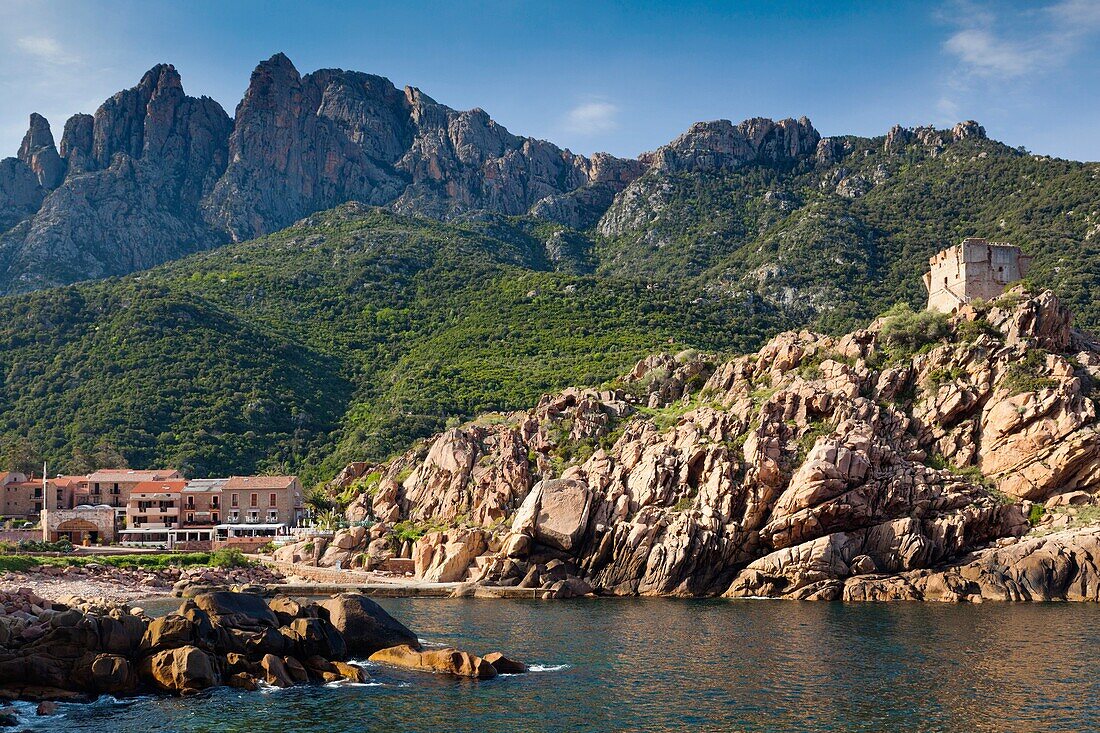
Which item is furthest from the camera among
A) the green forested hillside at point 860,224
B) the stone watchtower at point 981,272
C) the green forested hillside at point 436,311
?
the green forested hillside at point 860,224

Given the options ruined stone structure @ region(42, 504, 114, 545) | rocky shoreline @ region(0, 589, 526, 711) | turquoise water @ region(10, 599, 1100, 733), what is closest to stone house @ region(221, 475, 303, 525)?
ruined stone structure @ region(42, 504, 114, 545)

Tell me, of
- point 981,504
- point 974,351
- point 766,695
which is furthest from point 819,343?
point 766,695

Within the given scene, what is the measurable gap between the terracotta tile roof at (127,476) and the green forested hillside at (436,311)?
9341mm

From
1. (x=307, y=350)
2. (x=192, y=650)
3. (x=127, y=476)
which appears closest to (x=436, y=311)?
(x=307, y=350)

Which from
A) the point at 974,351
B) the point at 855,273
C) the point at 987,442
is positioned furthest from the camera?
the point at 855,273

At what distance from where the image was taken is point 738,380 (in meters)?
83.1

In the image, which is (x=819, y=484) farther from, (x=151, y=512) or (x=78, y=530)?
(x=78, y=530)

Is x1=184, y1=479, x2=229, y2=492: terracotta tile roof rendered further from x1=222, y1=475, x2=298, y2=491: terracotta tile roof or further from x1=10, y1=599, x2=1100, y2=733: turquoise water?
x1=10, y1=599, x2=1100, y2=733: turquoise water

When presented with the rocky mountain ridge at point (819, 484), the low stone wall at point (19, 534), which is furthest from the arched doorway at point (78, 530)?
the rocky mountain ridge at point (819, 484)

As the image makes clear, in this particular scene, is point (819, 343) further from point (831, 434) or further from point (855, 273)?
point (855, 273)

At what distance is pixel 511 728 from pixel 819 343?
187 feet

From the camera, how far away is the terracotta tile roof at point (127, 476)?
98.4 meters

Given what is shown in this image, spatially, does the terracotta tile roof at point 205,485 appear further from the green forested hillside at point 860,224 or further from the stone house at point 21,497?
the green forested hillside at point 860,224

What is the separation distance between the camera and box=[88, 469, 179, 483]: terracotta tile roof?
98375 millimetres
